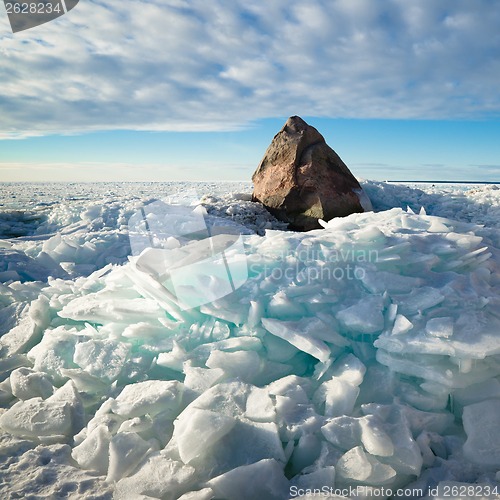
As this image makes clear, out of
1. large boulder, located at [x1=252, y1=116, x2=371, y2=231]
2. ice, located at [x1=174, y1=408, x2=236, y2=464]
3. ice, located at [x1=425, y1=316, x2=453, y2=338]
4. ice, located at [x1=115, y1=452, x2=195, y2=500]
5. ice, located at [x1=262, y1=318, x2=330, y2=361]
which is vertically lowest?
ice, located at [x1=115, y1=452, x2=195, y2=500]

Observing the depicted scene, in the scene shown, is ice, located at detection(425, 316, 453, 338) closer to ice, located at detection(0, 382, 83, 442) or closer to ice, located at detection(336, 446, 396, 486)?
ice, located at detection(336, 446, 396, 486)

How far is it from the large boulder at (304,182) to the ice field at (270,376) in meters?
3.91

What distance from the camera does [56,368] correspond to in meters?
2.06

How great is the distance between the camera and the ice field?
1.42m

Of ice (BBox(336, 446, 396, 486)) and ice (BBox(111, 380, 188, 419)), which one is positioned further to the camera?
ice (BBox(111, 380, 188, 419))

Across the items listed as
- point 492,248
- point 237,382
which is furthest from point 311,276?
point 492,248

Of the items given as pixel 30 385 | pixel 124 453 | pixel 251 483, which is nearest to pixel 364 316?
pixel 251 483

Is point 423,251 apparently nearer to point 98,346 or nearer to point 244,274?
point 244,274

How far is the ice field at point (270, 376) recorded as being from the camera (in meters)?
1.42

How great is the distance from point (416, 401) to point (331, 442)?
0.45 m

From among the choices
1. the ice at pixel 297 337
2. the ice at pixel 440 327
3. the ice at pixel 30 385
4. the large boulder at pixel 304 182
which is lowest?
the ice at pixel 30 385

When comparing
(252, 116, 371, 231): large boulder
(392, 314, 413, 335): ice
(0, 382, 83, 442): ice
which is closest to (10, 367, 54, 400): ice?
(0, 382, 83, 442): ice

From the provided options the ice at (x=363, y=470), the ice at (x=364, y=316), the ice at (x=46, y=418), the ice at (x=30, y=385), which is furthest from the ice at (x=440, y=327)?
the ice at (x=30, y=385)

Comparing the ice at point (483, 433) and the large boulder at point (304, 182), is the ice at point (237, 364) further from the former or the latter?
the large boulder at point (304, 182)
